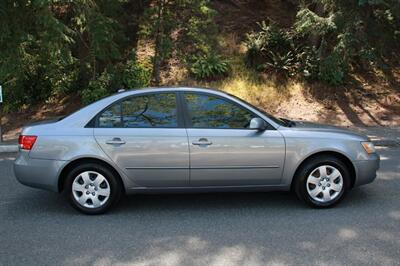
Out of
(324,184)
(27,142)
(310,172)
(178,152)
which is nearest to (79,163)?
(27,142)

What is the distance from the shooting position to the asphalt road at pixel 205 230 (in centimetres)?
462

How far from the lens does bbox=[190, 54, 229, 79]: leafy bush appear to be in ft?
49.2

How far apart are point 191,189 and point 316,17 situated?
9.01 meters

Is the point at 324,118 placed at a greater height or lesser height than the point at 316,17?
lesser

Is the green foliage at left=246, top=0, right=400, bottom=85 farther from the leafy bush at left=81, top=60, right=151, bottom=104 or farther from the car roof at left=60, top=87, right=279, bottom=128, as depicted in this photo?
the car roof at left=60, top=87, right=279, bottom=128

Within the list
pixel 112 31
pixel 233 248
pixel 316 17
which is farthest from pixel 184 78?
pixel 233 248

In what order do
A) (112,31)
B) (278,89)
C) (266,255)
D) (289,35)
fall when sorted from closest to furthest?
(266,255) → (112,31) → (278,89) → (289,35)

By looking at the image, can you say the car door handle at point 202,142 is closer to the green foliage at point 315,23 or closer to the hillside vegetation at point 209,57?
the hillside vegetation at point 209,57

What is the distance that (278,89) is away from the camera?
14.8 metres

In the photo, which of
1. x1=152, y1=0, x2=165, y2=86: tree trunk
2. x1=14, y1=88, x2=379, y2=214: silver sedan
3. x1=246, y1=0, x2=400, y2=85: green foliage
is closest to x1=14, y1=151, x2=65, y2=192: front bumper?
x1=14, y1=88, x2=379, y2=214: silver sedan

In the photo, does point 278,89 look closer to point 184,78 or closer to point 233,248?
point 184,78

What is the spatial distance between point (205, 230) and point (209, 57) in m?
10.5

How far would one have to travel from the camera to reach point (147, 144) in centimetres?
577

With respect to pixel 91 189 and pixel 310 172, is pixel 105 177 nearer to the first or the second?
pixel 91 189
